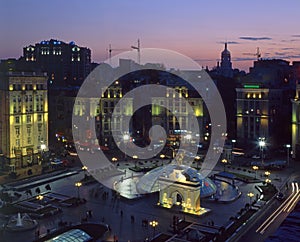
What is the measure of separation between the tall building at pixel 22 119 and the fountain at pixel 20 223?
24.4 m

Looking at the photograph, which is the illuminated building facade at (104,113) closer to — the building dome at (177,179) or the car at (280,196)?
the building dome at (177,179)

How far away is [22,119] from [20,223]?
30645mm

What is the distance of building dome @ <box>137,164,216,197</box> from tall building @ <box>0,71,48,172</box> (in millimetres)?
22016

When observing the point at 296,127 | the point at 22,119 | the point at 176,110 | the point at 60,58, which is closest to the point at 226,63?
the point at 60,58

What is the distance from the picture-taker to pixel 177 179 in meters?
50.8

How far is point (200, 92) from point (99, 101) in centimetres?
2137

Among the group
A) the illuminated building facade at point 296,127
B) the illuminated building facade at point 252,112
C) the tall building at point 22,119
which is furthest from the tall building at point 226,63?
the tall building at point 22,119

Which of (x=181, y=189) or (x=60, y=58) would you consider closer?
(x=181, y=189)

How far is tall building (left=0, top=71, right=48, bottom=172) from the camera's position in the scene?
69.5 meters

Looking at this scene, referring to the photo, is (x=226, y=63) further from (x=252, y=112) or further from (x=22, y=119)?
(x=22, y=119)

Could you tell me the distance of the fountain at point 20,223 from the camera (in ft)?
140

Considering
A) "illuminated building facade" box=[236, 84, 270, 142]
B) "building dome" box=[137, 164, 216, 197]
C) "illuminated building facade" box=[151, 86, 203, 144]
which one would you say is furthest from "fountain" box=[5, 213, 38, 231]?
"illuminated building facade" box=[236, 84, 270, 142]

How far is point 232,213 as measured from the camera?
1875 inches

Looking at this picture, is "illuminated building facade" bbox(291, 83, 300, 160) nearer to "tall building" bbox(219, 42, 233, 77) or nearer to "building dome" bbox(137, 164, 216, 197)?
"building dome" bbox(137, 164, 216, 197)
